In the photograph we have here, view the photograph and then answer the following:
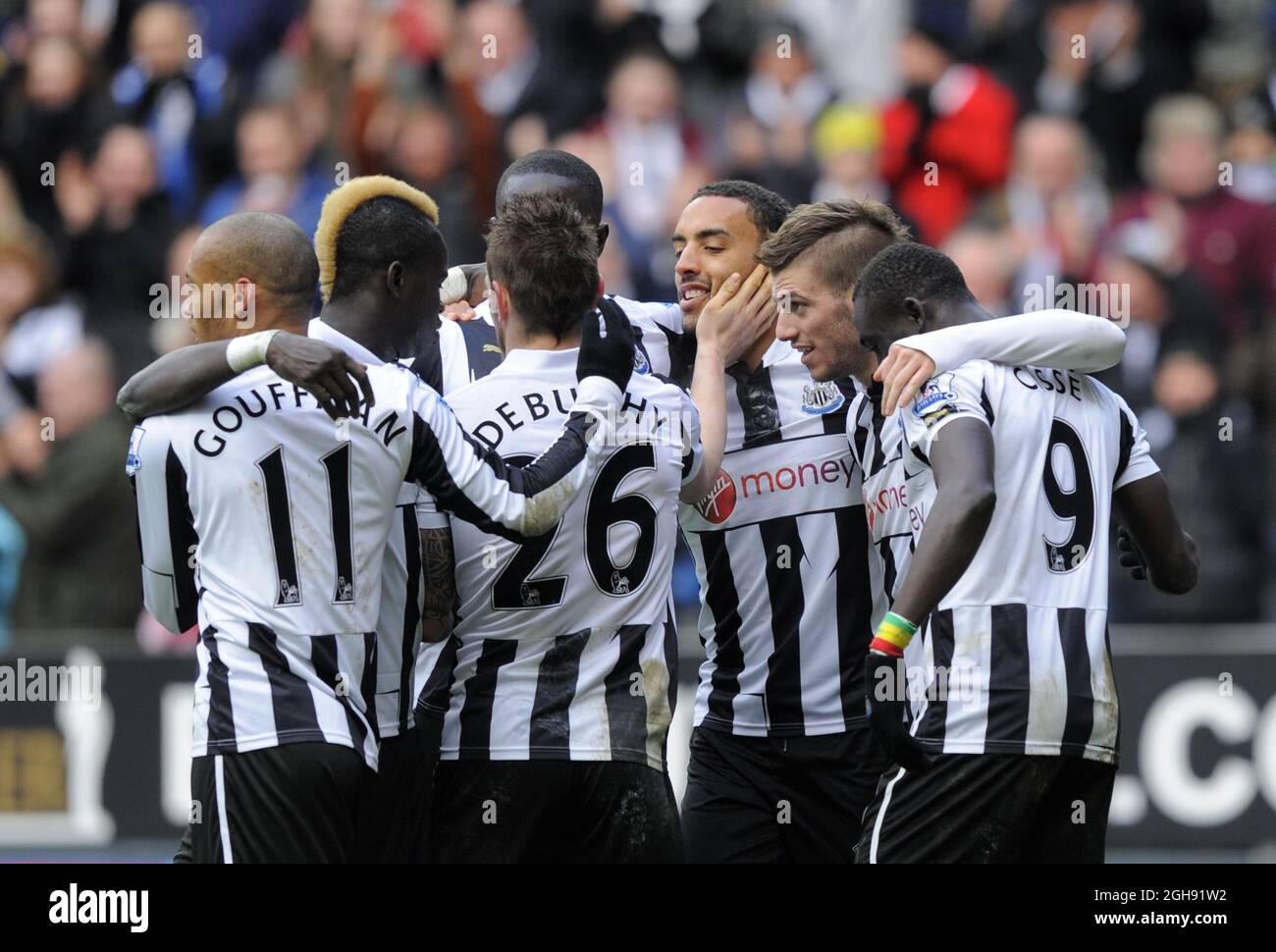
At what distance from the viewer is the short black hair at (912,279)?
4848mm

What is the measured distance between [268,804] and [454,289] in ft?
6.88

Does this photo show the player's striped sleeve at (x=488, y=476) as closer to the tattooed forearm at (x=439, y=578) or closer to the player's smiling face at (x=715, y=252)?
the tattooed forearm at (x=439, y=578)

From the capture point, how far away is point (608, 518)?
4.66 m

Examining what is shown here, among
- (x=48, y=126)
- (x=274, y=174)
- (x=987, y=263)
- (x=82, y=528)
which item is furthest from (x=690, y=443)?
(x=48, y=126)

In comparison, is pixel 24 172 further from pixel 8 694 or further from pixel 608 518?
pixel 608 518

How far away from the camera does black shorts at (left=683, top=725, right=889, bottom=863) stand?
546 cm

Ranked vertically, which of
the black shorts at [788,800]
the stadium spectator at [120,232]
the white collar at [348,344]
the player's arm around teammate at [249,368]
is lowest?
the black shorts at [788,800]

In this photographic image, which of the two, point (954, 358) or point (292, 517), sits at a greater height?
point (954, 358)

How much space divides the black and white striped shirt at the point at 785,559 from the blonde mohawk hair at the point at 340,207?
134 centimetres

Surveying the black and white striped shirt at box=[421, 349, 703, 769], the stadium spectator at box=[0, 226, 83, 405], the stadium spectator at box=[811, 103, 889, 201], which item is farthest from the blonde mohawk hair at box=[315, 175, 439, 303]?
the stadium spectator at box=[0, 226, 83, 405]

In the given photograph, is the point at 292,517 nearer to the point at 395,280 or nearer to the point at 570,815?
the point at 395,280

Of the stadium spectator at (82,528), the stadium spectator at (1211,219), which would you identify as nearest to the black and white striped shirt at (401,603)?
the stadium spectator at (82,528)

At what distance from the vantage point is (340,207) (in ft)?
15.3
